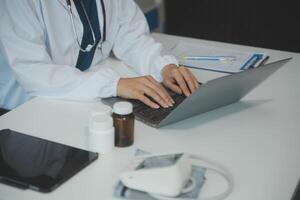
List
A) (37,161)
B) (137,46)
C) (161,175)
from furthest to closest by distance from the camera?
(137,46)
(37,161)
(161,175)

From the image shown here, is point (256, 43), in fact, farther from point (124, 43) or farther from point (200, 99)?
point (200, 99)

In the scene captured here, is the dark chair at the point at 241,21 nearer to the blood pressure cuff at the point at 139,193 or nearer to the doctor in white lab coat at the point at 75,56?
the doctor in white lab coat at the point at 75,56

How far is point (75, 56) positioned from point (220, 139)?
61 cm

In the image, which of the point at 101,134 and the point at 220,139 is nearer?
the point at 101,134

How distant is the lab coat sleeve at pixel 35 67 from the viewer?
1.29 metres

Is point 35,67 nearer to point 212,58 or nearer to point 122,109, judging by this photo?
point 122,109

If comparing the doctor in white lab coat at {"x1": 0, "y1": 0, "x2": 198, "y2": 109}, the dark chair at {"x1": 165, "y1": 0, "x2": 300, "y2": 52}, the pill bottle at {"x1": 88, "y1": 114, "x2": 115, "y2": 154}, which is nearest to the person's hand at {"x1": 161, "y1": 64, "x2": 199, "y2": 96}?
the doctor in white lab coat at {"x1": 0, "y1": 0, "x2": 198, "y2": 109}

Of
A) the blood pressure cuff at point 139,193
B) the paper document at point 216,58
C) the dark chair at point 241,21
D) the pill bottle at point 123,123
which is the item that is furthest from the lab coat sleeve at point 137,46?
the dark chair at point 241,21

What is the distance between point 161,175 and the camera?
0.84m

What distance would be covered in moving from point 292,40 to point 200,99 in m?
1.97

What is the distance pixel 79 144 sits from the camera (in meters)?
1.07

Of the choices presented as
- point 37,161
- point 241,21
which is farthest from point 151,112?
point 241,21

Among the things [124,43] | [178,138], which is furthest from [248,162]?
[124,43]

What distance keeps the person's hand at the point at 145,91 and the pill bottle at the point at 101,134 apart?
241 millimetres
